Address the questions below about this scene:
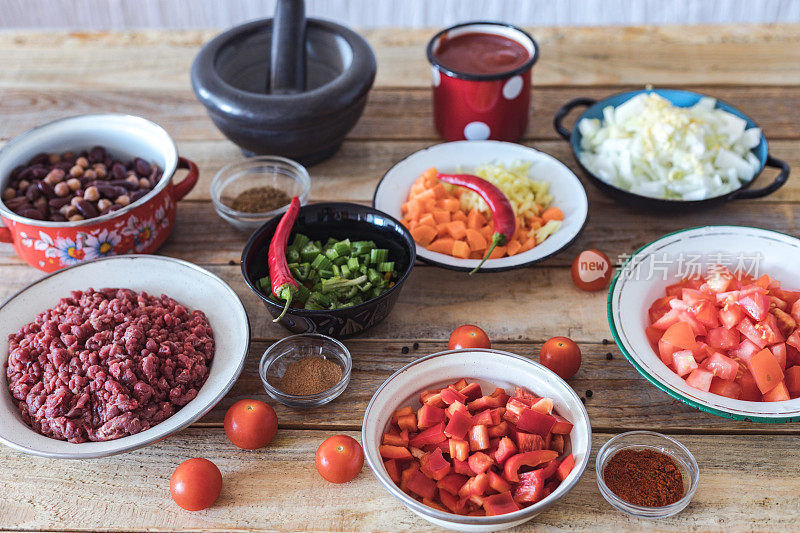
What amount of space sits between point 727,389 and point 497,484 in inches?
20.1

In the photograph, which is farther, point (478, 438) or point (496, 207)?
point (496, 207)

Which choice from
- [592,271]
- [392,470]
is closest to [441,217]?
[592,271]

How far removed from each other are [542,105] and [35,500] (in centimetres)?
183

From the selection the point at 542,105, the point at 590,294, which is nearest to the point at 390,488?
the point at 590,294

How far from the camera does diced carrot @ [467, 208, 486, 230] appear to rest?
1820 mm

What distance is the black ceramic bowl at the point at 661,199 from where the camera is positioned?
183 centimetres

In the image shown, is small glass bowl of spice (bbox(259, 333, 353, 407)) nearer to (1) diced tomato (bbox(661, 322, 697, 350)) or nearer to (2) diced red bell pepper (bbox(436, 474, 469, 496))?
(2) diced red bell pepper (bbox(436, 474, 469, 496))

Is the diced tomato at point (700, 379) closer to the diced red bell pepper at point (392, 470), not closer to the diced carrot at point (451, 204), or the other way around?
the diced red bell pepper at point (392, 470)

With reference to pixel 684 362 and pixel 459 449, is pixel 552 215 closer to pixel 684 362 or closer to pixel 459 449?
pixel 684 362

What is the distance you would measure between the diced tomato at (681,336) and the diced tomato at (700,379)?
0.18 ft

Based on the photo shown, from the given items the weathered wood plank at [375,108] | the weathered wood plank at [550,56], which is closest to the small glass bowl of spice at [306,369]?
the weathered wood plank at [375,108]

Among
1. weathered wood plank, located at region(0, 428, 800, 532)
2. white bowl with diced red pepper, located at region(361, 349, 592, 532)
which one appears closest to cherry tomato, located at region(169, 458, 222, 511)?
weathered wood plank, located at region(0, 428, 800, 532)

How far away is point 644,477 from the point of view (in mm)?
1317

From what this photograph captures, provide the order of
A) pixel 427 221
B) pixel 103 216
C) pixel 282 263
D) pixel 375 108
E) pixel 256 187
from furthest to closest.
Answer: pixel 375 108 < pixel 256 187 < pixel 427 221 < pixel 103 216 < pixel 282 263
